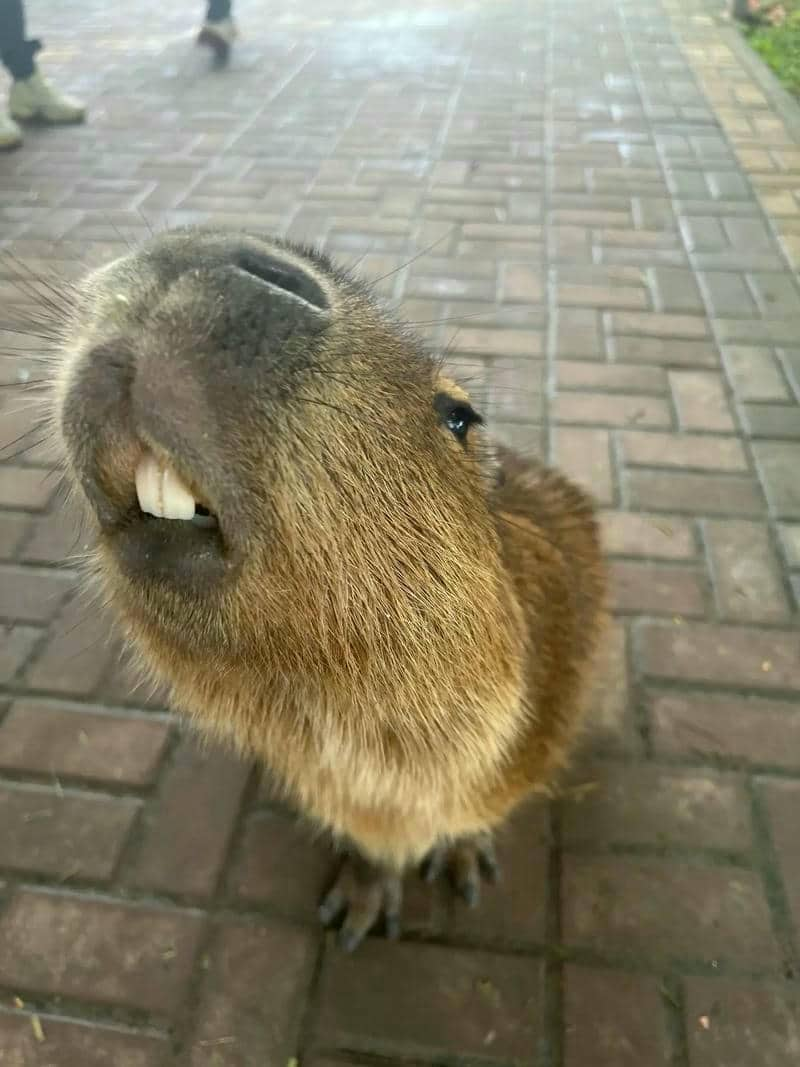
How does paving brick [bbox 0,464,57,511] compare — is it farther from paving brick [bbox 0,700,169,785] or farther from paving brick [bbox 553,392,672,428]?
paving brick [bbox 553,392,672,428]

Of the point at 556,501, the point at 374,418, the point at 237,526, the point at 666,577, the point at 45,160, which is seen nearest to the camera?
the point at 237,526

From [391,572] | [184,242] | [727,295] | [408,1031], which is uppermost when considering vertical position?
[184,242]

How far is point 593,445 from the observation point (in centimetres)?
311

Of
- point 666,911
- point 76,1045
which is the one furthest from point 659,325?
point 76,1045

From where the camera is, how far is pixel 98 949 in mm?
1820

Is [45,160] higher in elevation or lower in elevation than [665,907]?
higher

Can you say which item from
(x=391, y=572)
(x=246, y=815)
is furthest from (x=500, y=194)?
(x=391, y=572)

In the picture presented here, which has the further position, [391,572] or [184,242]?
[391,572]

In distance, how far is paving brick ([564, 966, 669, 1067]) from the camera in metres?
1.66

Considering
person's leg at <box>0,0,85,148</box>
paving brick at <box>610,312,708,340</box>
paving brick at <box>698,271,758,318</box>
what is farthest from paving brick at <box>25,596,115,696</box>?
person's leg at <box>0,0,85,148</box>

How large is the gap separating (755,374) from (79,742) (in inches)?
115

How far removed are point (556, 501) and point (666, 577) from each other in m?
0.77

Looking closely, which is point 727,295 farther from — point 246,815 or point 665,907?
point 246,815

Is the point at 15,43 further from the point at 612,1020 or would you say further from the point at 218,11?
the point at 612,1020
